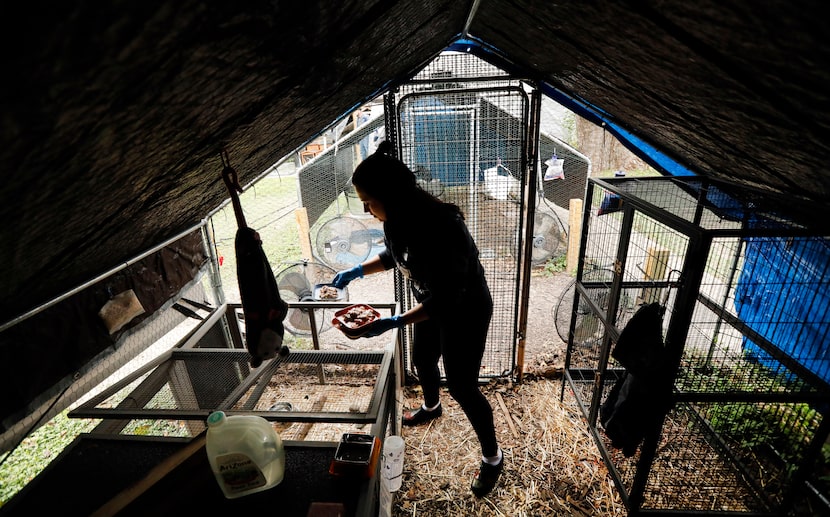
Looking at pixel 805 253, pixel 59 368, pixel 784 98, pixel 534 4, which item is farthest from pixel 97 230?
pixel 805 253

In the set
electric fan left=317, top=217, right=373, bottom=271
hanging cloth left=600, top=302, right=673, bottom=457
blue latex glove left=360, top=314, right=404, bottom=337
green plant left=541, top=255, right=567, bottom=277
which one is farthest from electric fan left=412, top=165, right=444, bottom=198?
green plant left=541, top=255, right=567, bottom=277

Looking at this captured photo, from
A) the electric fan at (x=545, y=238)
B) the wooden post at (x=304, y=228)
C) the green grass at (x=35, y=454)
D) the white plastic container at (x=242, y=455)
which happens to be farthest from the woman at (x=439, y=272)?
the electric fan at (x=545, y=238)

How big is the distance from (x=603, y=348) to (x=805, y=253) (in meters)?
1.31

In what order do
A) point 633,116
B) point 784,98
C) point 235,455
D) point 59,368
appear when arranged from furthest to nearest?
point 633,116 < point 59,368 < point 235,455 < point 784,98

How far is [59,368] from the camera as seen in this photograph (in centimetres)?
186

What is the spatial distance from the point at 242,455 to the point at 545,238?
5.63 m

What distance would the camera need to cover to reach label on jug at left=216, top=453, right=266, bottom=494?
133 centimetres

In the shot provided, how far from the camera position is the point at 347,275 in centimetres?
296

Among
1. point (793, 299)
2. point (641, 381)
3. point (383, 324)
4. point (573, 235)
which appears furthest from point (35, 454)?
point (573, 235)

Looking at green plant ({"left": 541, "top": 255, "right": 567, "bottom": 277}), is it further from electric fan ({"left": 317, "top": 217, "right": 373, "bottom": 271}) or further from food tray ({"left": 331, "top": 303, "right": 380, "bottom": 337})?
food tray ({"left": 331, "top": 303, "right": 380, "bottom": 337})

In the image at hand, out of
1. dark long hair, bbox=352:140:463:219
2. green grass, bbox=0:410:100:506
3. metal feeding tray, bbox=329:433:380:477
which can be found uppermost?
dark long hair, bbox=352:140:463:219

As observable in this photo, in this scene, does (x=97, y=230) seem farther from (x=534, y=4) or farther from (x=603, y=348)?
(x=603, y=348)

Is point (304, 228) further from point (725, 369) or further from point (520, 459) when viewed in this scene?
point (725, 369)

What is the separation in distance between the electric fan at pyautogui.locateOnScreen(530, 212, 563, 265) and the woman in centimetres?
389
